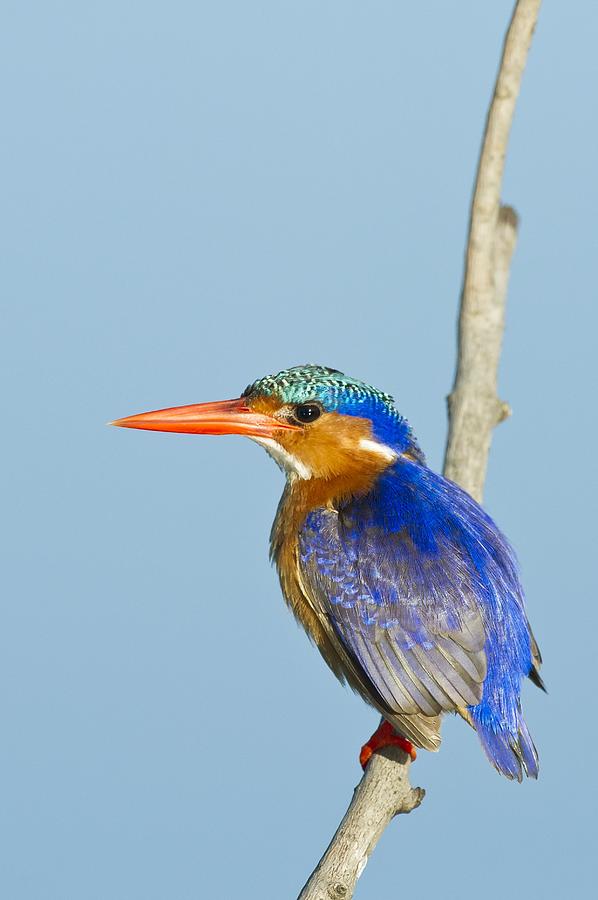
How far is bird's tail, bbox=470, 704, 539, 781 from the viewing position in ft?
8.52

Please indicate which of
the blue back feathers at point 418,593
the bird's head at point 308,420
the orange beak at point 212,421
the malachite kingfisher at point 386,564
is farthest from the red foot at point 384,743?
the orange beak at point 212,421

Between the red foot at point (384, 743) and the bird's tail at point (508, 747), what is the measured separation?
249 mm

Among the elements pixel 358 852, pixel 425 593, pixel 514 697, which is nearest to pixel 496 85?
pixel 425 593

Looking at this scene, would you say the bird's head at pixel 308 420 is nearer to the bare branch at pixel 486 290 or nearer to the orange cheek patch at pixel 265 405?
the orange cheek patch at pixel 265 405

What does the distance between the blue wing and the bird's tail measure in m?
0.04

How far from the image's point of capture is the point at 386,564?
2.70 m

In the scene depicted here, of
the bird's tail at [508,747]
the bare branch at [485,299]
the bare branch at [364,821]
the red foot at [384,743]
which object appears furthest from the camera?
the bare branch at [485,299]

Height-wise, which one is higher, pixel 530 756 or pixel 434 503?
pixel 434 503

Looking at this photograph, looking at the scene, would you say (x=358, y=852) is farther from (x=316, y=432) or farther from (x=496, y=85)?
(x=496, y=85)

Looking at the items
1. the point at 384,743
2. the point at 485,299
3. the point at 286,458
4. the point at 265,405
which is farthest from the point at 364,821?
the point at 485,299

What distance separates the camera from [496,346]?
134 inches

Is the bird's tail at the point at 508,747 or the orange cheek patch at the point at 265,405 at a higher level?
the orange cheek patch at the point at 265,405

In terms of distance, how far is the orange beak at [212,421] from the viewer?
2879 mm

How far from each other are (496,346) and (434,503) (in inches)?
31.4
